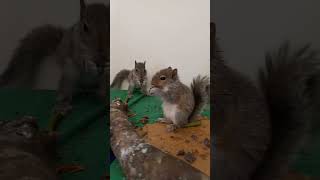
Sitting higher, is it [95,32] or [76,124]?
[95,32]

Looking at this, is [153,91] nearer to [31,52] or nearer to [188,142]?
[188,142]

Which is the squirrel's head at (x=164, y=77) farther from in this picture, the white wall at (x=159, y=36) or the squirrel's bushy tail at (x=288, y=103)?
the squirrel's bushy tail at (x=288, y=103)

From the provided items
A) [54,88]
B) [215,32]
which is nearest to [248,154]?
[215,32]

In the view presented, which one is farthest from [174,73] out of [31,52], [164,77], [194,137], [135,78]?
[31,52]

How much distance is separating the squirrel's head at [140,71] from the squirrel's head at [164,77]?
39mm

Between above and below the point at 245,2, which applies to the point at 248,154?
below

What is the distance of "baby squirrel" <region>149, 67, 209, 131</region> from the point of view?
121 centimetres

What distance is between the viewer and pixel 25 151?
44.8 inches

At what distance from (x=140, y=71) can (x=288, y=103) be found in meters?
0.54

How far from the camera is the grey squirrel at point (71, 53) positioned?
1165 mm

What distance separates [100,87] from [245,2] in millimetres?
608

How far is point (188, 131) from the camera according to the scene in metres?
1.21

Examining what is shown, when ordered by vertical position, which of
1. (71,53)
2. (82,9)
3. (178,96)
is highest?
(82,9)

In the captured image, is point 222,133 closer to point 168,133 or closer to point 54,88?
point 168,133
